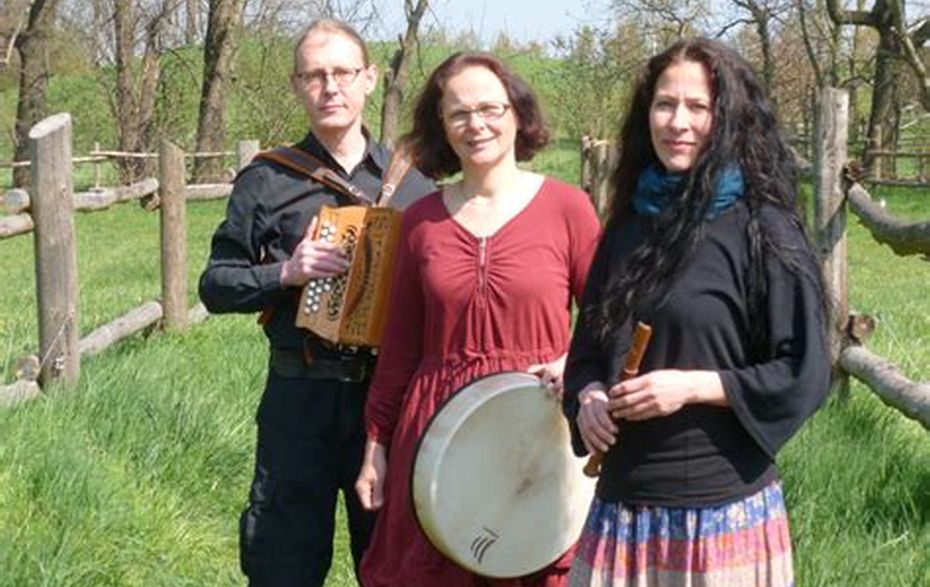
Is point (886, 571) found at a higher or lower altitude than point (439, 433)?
lower

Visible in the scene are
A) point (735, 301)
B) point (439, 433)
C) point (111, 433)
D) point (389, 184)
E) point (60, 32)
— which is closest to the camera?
point (735, 301)

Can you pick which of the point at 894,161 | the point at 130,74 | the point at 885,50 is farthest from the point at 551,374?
the point at 130,74

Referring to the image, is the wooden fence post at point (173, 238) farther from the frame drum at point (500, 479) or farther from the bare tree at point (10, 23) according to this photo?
the bare tree at point (10, 23)

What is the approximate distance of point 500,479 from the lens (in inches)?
116

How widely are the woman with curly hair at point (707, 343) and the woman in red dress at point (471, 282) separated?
48cm

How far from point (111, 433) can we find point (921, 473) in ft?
8.83

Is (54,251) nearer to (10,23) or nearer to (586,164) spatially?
(586,164)

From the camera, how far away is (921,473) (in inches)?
181

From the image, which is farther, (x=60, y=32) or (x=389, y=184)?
(x=60, y=32)

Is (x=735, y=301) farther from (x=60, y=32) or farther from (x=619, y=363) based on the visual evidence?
(x=60, y=32)

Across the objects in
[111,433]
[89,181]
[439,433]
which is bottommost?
[89,181]

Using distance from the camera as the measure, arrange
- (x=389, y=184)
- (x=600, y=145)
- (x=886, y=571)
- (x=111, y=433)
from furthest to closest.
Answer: (x=600, y=145), (x=111, y=433), (x=886, y=571), (x=389, y=184)

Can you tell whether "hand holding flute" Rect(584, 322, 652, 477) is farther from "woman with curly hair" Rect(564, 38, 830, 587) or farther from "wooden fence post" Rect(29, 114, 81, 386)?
"wooden fence post" Rect(29, 114, 81, 386)

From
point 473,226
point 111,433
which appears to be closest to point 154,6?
point 111,433
